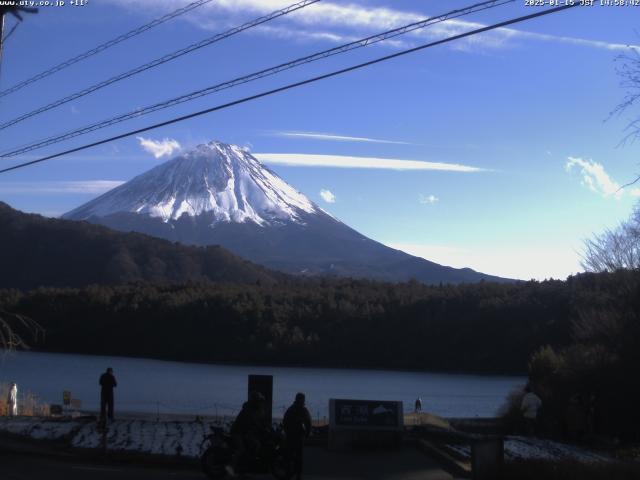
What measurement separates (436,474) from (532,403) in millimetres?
6097

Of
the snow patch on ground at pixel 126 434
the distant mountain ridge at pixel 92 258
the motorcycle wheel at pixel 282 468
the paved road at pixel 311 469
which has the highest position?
the distant mountain ridge at pixel 92 258

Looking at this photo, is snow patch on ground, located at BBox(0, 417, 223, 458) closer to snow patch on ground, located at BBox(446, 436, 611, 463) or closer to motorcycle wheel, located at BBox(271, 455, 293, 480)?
motorcycle wheel, located at BBox(271, 455, 293, 480)

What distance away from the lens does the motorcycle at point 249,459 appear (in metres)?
13.2

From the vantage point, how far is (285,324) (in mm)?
100938

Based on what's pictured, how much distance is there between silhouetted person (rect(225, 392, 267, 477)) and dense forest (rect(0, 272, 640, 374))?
76058mm

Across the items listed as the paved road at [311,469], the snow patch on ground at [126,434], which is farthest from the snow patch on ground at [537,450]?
the snow patch on ground at [126,434]

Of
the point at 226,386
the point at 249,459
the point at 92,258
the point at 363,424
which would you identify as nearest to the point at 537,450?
the point at 363,424

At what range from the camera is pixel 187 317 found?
331 feet

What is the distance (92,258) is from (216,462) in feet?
434

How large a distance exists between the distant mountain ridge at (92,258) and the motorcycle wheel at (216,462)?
386 feet

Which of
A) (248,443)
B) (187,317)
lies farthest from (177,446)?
(187,317)

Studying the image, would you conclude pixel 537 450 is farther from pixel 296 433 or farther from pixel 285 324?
pixel 285 324

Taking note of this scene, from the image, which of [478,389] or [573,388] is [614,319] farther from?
[478,389]

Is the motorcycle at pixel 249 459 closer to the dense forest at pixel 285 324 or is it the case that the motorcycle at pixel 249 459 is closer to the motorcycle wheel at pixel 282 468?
the motorcycle wheel at pixel 282 468
